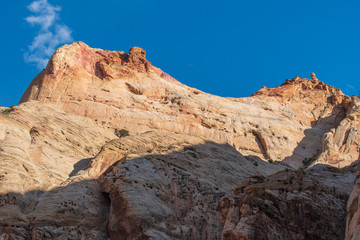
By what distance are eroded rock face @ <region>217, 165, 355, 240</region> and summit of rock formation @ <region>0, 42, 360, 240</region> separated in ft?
0.20

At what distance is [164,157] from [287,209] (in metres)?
14.9

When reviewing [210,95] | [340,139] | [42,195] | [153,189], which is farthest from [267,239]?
[210,95]

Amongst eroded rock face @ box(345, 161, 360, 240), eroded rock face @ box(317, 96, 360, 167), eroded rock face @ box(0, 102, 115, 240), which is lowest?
eroded rock face @ box(345, 161, 360, 240)

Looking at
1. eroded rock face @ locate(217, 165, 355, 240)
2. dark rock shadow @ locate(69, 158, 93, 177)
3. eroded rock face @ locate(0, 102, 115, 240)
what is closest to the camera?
eroded rock face @ locate(217, 165, 355, 240)

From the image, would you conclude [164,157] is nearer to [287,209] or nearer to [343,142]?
[287,209]

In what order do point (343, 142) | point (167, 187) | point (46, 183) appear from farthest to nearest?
point (343, 142) < point (167, 187) < point (46, 183)

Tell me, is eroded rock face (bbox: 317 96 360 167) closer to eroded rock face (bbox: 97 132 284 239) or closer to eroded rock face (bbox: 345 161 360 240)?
eroded rock face (bbox: 97 132 284 239)

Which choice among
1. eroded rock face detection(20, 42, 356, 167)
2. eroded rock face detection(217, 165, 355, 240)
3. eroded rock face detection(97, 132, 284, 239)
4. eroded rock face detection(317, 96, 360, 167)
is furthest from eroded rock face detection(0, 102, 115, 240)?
eroded rock face detection(317, 96, 360, 167)

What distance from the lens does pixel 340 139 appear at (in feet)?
192

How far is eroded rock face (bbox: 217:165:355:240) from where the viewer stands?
23.6 metres

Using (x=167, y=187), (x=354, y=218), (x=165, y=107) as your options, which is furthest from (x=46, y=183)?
(x=165, y=107)

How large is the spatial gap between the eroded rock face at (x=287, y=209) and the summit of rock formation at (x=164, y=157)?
0.20ft

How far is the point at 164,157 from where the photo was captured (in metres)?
37.9

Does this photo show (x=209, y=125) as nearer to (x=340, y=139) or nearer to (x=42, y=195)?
(x=340, y=139)
